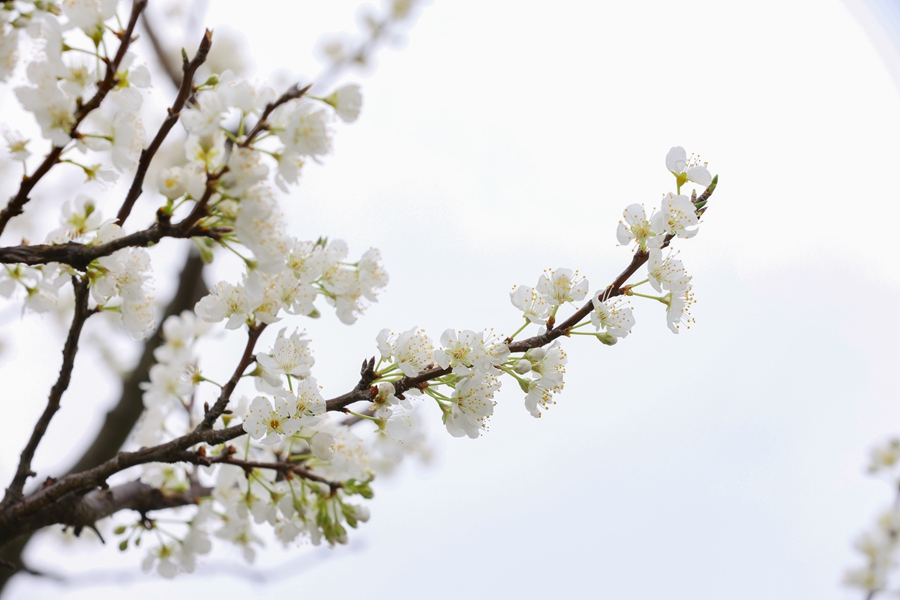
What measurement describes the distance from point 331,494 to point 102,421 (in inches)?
60.0

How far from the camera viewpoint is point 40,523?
4.40 ft

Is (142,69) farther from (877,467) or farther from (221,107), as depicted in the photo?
(877,467)

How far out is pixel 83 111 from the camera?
3.18 feet

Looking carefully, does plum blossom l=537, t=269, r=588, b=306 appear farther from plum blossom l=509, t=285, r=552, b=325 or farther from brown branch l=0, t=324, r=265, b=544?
brown branch l=0, t=324, r=265, b=544

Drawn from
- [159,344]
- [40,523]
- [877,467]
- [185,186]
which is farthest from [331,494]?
[877,467]

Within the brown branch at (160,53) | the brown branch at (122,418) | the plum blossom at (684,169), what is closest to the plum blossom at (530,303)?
the plum blossom at (684,169)

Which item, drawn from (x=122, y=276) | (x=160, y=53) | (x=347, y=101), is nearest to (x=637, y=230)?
(x=347, y=101)

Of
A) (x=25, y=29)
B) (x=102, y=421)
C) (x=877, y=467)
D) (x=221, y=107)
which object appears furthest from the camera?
(x=877, y=467)

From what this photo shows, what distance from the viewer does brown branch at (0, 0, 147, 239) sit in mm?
970

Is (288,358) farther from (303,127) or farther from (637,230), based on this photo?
(637,230)

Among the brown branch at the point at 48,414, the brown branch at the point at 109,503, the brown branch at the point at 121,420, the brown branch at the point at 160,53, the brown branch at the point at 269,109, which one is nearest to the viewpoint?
the brown branch at the point at 269,109

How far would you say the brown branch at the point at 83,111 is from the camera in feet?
3.18

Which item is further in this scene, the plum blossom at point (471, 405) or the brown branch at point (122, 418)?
the brown branch at point (122, 418)

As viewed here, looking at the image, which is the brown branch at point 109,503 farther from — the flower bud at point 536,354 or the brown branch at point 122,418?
the flower bud at point 536,354
